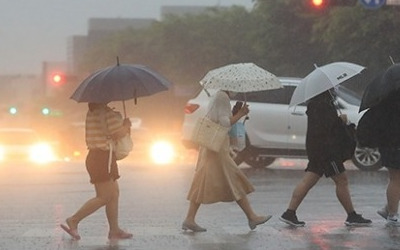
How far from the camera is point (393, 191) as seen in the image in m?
9.16

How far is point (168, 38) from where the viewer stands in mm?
54406

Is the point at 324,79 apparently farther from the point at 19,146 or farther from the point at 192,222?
the point at 19,146

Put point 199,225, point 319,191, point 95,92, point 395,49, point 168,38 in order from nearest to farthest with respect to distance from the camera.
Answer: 1. point 95,92
2. point 199,225
3. point 319,191
4. point 395,49
5. point 168,38

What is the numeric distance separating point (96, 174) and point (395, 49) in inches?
826

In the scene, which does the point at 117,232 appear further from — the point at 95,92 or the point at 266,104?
the point at 266,104

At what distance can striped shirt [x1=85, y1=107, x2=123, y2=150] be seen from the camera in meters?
8.31

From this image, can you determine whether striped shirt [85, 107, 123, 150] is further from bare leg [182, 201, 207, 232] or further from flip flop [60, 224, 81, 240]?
bare leg [182, 201, 207, 232]

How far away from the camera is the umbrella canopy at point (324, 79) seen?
355 inches

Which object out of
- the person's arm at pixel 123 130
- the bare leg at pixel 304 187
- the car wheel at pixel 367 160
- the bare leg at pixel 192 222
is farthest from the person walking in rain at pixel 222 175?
the car wheel at pixel 367 160

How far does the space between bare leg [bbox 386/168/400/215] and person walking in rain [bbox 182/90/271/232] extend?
1.43 meters

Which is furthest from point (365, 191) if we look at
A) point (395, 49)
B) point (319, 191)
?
point (395, 49)

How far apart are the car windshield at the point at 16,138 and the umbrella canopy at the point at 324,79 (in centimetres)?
1704

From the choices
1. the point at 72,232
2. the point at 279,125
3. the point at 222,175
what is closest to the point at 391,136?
the point at 222,175

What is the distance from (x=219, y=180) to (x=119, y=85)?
1497 millimetres
